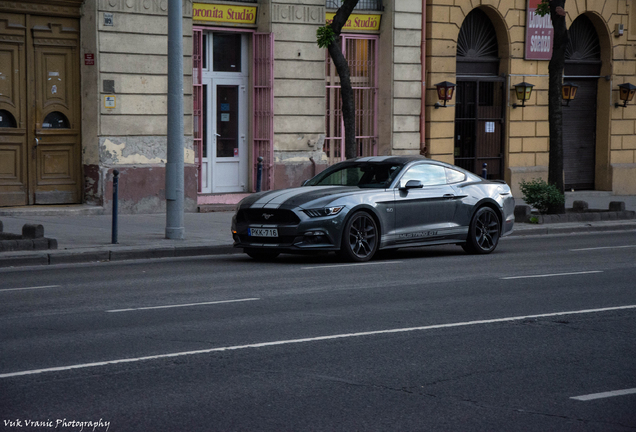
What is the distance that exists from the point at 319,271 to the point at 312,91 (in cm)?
1044

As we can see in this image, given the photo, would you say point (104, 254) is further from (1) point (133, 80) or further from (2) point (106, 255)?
(1) point (133, 80)

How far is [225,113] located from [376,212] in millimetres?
9118

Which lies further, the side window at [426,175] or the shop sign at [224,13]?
the shop sign at [224,13]

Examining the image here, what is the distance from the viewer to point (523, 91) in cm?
2538

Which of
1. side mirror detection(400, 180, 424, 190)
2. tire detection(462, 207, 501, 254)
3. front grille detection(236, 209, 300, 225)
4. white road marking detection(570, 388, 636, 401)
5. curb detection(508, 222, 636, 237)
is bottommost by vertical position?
white road marking detection(570, 388, 636, 401)

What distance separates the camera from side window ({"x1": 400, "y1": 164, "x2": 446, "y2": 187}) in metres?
13.6

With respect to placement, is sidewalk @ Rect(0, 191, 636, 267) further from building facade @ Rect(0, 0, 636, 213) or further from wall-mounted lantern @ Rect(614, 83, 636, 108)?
wall-mounted lantern @ Rect(614, 83, 636, 108)

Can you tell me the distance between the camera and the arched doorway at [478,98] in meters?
25.1

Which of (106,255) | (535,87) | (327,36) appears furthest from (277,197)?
(535,87)

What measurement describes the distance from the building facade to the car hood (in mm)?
6555

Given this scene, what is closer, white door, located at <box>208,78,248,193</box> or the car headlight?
the car headlight

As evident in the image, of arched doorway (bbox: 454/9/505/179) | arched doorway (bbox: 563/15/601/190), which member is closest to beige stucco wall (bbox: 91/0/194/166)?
arched doorway (bbox: 454/9/505/179)

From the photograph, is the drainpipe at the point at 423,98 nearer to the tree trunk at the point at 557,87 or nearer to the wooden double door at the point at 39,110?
the tree trunk at the point at 557,87

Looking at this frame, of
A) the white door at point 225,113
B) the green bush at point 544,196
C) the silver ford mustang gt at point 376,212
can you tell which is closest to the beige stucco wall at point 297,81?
the white door at point 225,113
